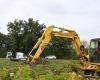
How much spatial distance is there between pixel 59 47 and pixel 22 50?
27.6 ft

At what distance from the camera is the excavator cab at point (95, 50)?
26.7 metres

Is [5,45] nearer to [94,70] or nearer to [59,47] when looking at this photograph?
[59,47]

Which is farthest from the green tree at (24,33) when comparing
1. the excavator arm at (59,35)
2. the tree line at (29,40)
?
the excavator arm at (59,35)

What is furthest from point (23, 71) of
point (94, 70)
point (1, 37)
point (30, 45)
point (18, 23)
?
point (1, 37)

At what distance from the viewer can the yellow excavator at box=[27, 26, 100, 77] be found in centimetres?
2667

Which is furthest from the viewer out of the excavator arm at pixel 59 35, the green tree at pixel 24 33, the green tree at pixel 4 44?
the green tree at pixel 4 44

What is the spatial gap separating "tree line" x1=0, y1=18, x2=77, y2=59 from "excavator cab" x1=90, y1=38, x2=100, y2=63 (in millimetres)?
65462

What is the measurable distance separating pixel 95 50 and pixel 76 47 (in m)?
2.58

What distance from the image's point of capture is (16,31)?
3871 inches

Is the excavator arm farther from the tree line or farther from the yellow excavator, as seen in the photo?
the tree line

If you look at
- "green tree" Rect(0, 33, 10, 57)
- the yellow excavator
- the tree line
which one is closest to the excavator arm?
the yellow excavator

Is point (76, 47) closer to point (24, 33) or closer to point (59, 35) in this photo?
point (59, 35)

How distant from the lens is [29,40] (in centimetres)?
9394

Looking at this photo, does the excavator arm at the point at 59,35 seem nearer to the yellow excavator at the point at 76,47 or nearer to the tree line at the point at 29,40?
the yellow excavator at the point at 76,47
